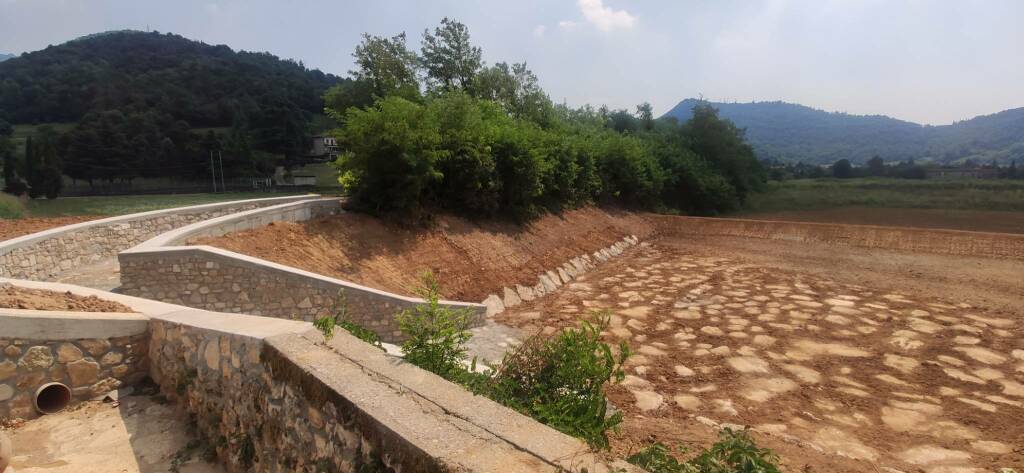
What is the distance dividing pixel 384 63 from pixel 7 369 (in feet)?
73.0

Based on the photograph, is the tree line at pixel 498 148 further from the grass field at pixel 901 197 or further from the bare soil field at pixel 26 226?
the bare soil field at pixel 26 226

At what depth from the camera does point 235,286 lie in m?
6.20

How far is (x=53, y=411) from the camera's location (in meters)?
3.43

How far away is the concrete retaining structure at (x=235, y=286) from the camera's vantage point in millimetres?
5961

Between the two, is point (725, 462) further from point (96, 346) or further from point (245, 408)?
point (96, 346)

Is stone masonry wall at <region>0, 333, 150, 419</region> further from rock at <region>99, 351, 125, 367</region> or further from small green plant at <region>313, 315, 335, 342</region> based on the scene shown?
small green plant at <region>313, 315, 335, 342</region>

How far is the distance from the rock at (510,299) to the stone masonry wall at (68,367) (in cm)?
628

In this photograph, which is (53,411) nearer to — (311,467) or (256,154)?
(311,467)

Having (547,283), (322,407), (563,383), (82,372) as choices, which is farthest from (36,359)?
(547,283)

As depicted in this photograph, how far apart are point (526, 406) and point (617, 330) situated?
14.8 feet

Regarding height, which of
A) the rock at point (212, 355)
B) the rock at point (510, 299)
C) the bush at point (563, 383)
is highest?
the rock at point (212, 355)

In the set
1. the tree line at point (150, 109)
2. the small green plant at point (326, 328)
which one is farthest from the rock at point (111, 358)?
the tree line at point (150, 109)

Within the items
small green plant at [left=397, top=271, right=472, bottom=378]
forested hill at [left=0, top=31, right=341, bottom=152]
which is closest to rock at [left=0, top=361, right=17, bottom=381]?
small green plant at [left=397, top=271, right=472, bottom=378]

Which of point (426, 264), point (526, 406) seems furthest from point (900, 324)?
point (426, 264)
